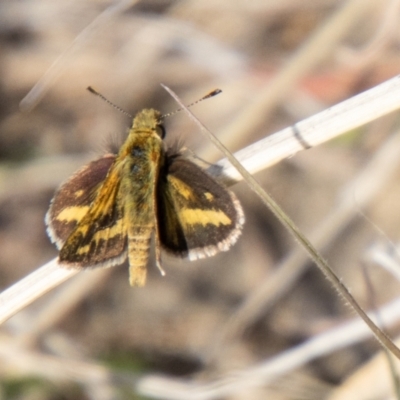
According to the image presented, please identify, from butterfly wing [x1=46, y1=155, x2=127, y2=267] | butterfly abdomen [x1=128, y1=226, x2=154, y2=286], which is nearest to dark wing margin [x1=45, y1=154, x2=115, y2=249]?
butterfly wing [x1=46, y1=155, x2=127, y2=267]

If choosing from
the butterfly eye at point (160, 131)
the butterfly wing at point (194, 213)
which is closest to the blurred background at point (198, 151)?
the butterfly eye at point (160, 131)

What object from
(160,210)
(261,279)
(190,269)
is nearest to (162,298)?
(190,269)

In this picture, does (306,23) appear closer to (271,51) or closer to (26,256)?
(271,51)

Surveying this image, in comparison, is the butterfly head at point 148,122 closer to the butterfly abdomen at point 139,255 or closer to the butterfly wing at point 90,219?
the butterfly wing at point 90,219

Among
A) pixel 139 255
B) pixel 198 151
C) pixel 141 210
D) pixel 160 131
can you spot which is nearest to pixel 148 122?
pixel 160 131

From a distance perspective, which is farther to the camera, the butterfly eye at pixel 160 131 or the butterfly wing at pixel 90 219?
the butterfly eye at pixel 160 131

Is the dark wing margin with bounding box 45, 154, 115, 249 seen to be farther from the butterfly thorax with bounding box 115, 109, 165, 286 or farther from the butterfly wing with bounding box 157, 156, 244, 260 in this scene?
the butterfly wing with bounding box 157, 156, 244, 260
